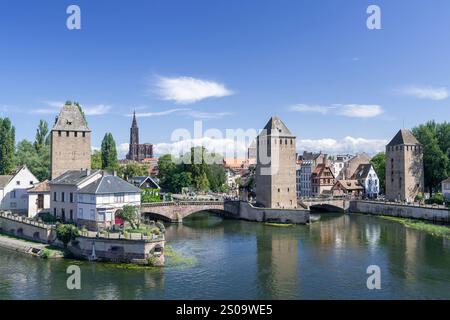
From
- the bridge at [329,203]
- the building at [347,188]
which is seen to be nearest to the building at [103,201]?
the bridge at [329,203]

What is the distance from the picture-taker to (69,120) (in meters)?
55.8

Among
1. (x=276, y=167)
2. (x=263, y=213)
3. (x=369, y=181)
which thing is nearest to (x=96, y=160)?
(x=276, y=167)

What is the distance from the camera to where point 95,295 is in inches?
1109

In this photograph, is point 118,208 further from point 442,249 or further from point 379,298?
point 442,249

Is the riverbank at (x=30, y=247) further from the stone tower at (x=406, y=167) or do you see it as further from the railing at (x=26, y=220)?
the stone tower at (x=406, y=167)

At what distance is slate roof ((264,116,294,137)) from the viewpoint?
67.1 m

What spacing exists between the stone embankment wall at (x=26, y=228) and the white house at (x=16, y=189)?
584 centimetres

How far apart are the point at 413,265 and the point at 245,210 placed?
3321 centimetres

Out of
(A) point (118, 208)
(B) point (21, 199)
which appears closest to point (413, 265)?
(A) point (118, 208)

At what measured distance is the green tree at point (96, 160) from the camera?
9012cm

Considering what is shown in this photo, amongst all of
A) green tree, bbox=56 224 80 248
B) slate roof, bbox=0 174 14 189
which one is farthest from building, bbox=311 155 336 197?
green tree, bbox=56 224 80 248

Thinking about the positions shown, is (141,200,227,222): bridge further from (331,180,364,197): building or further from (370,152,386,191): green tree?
(370,152,386,191): green tree

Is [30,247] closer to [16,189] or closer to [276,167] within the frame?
[16,189]

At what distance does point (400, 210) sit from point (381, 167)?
25020mm
